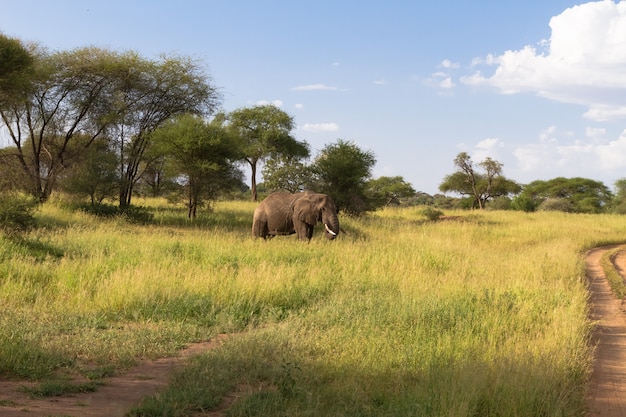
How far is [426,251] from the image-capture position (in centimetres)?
1444

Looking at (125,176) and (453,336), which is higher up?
(125,176)

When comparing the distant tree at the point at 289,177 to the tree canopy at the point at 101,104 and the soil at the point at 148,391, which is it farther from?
the soil at the point at 148,391

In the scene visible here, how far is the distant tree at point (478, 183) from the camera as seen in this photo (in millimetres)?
51969

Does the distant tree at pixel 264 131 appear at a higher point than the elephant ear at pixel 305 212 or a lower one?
higher

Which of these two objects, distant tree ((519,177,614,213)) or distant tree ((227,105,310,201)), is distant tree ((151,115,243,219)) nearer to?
distant tree ((227,105,310,201))

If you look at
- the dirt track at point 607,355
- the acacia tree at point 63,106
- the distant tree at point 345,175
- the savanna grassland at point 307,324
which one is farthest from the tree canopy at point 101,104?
the dirt track at point 607,355

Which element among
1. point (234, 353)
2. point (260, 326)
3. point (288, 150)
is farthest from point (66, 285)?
point (288, 150)

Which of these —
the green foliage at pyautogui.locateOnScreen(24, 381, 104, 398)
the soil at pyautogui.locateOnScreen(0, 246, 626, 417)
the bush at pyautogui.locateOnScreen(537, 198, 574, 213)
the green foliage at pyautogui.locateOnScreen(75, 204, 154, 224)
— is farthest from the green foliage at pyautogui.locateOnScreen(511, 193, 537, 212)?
the green foliage at pyautogui.locateOnScreen(24, 381, 104, 398)

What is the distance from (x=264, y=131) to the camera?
4116 centimetres

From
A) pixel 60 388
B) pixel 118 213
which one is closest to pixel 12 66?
pixel 118 213

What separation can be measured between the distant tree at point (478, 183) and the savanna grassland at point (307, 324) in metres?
39.1

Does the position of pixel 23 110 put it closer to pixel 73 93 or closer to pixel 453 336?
pixel 73 93

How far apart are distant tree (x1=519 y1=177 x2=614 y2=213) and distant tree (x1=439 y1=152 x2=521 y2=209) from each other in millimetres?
2572

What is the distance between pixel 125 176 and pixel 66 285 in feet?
55.0
